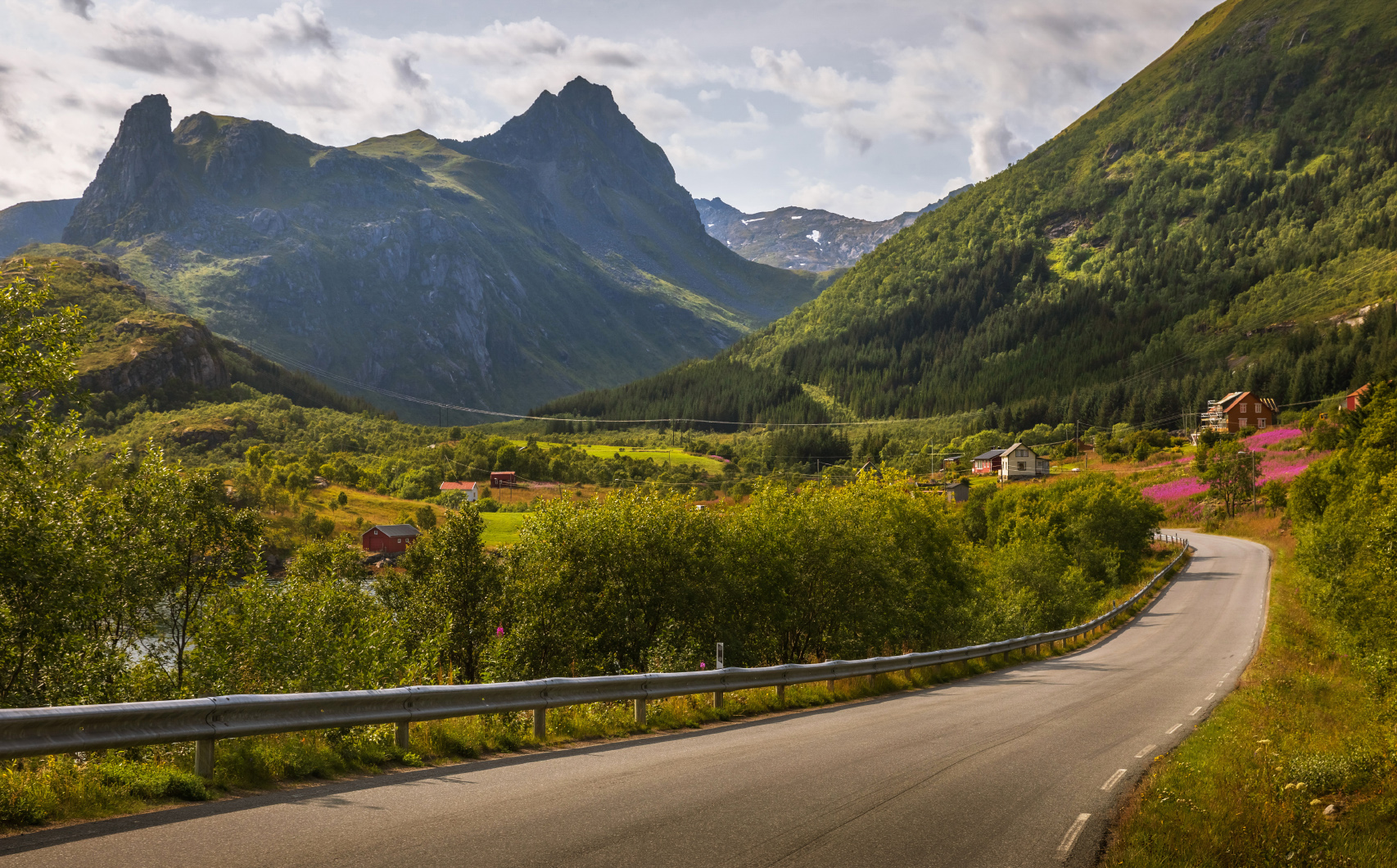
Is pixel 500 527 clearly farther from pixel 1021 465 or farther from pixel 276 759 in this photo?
pixel 276 759

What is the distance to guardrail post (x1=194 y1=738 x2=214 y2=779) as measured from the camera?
9.16 m

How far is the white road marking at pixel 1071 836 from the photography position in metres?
8.78

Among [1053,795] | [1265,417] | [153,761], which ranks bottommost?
[1053,795]

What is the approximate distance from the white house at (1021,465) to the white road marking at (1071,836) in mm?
149302

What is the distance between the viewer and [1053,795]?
36.7 ft

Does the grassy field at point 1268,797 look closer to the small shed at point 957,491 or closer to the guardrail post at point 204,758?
the guardrail post at point 204,758

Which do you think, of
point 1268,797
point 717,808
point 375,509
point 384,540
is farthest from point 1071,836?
point 375,509

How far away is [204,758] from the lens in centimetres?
924

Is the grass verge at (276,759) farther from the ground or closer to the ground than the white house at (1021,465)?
closer to the ground

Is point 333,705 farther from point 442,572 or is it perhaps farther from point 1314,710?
point 442,572

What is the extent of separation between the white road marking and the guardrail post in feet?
30.0

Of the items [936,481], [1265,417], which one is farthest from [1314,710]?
[1265,417]

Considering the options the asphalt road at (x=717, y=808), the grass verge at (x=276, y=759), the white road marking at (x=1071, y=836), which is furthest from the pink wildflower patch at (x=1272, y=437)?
the white road marking at (x=1071, y=836)

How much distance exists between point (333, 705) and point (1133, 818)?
1002 centimetres
